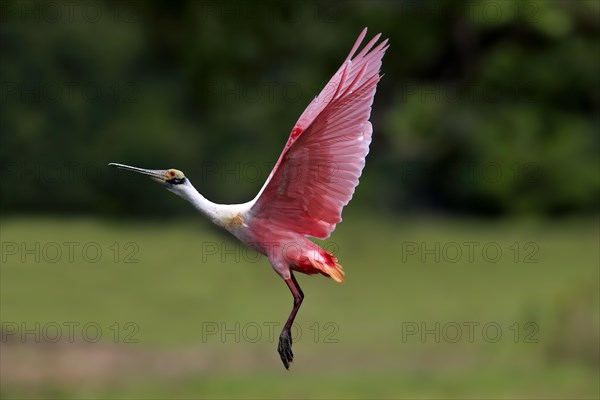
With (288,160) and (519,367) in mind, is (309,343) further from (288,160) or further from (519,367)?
(288,160)

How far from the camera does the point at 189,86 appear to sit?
1598 cm

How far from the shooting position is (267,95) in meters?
17.5

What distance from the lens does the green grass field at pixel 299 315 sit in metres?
12.8

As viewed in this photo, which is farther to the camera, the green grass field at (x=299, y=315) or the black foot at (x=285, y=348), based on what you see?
the green grass field at (x=299, y=315)

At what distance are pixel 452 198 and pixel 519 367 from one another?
23.7 feet

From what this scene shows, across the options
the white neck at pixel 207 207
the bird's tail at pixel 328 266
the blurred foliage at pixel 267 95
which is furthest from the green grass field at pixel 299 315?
the white neck at pixel 207 207

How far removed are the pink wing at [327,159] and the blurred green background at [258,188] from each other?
6933 mm

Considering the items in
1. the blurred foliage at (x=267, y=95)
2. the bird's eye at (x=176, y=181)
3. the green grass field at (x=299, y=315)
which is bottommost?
the green grass field at (x=299, y=315)

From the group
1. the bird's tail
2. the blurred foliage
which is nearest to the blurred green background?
the blurred foliage

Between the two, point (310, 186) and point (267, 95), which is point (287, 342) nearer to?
point (310, 186)

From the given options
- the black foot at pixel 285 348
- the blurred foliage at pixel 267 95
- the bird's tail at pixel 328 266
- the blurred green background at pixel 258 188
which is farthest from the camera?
the blurred foliage at pixel 267 95

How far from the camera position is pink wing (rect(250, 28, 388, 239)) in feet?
16.6

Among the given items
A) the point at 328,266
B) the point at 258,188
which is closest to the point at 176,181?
the point at 328,266

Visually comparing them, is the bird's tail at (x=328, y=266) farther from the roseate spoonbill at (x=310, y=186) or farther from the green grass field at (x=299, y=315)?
the green grass field at (x=299, y=315)
